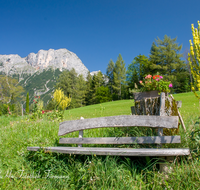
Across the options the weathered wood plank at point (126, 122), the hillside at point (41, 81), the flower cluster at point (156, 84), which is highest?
the hillside at point (41, 81)

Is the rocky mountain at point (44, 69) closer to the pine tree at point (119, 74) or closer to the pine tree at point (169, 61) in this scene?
the pine tree at point (119, 74)

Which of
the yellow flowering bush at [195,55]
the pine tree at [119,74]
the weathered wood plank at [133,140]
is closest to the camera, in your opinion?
the yellow flowering bush at [195,55]

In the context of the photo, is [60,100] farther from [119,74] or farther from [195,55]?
[119,74]

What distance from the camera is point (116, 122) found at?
2412 mm

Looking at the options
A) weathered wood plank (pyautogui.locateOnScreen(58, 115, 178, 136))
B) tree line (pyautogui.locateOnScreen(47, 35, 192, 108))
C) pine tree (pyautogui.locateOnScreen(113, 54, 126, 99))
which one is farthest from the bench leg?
pine tree (pyautogui.locateOnScreen(113, 54, 126, 99))

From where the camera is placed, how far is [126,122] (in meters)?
2.36

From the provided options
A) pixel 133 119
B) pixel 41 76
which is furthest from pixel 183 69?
pixel 41 76

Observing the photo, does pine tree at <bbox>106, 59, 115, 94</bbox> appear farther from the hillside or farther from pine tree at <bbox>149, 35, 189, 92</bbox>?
the hillside

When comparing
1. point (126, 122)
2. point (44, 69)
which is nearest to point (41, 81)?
point (44, 69)

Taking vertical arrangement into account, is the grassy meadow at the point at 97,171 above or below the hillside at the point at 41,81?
below

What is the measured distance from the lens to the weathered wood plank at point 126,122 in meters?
2.20

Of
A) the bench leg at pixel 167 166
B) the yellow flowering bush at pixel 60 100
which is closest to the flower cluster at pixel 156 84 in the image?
the bench leg at pixel 167 166

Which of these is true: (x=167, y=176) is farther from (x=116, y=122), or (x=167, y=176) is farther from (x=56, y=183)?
(x=56, y=183)

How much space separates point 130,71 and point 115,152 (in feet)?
131
